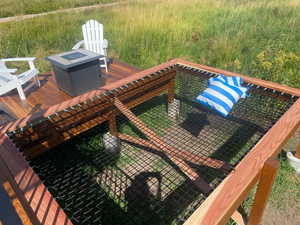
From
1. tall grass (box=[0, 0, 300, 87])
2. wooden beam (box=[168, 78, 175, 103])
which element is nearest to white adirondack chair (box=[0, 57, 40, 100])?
tall grass (box=[0, 0, 300, 87])

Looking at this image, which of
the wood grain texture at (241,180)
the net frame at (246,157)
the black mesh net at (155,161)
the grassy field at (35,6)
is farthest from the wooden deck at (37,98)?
the grassy field at (35,6)

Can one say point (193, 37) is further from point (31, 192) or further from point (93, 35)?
point (31, 192)

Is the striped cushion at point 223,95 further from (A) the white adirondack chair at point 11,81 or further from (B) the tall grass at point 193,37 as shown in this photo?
(A) the white adirondack chair at point 11,81

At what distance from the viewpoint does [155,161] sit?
315cm

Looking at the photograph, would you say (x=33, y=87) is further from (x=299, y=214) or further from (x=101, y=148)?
(x=299, y=214)

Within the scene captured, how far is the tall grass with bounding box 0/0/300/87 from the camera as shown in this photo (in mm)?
4844

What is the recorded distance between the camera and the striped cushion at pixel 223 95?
244 cm

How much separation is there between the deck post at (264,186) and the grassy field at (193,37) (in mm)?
2875

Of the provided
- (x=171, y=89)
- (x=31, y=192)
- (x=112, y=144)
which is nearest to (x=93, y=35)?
(x=171, y=89)

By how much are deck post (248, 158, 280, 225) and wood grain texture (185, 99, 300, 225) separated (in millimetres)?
65

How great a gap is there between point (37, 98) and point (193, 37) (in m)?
4.56

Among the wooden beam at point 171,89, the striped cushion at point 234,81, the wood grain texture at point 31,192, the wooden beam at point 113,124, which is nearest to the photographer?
the wood grain texture at point 31,192

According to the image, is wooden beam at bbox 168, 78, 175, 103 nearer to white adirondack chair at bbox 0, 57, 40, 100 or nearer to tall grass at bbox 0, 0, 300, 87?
tall grass at bbox 0, 0, 300, 87

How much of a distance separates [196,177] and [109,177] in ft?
4.54
